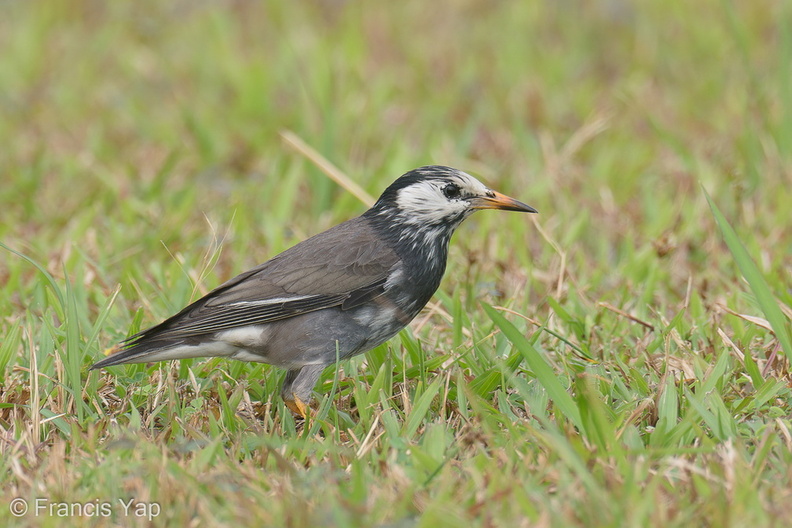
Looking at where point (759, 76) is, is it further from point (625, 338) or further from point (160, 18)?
point (160, 18)

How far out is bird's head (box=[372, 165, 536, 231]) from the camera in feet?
15.6

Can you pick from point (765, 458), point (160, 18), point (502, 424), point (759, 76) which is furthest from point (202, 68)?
point (765, 458)

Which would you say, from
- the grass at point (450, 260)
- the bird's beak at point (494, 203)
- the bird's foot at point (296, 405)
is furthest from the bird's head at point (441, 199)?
the bird's foot at point (296, 405)

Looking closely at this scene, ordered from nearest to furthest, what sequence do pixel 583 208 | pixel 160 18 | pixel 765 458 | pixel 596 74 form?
1. pixel 765 458
2. pixel 583 208
3. pixel 596 74
4. pixel 160 18

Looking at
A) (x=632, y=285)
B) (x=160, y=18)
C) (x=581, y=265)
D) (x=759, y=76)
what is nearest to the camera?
(x=632, y=285)

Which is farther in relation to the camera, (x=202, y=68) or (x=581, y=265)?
(x=202, y=68)

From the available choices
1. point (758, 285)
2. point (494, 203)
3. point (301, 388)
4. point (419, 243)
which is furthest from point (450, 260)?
point (758, 285)

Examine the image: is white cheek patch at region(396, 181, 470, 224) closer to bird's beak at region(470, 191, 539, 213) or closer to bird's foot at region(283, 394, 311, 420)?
bird's beak at region(470, 191, 539, 213)

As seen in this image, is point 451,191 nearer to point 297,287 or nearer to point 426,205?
point 426,205

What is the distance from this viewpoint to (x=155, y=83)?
9.30 m

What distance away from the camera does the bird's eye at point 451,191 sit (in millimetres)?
4770

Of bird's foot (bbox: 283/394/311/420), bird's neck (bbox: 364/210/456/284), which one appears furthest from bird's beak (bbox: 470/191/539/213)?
bird's foot (bbox: 283/394/311/420)

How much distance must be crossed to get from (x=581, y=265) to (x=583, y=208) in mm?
849

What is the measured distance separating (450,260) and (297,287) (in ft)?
5.64
